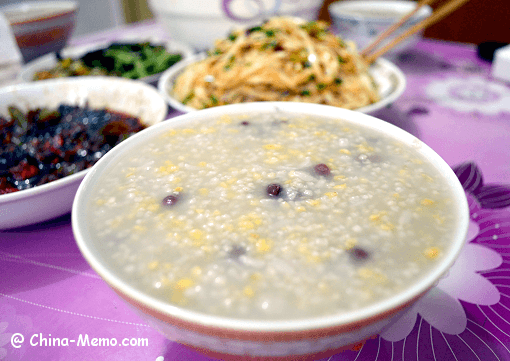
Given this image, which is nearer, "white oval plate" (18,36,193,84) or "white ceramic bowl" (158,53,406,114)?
"white ceramic bowl" (158,53,406,114)

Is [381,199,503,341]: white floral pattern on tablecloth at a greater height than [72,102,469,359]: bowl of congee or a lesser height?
lesser

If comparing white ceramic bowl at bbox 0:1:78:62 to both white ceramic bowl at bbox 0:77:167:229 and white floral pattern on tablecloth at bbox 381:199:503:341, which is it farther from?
white floral pattern on tablecloth at bbox 381:199:503:341

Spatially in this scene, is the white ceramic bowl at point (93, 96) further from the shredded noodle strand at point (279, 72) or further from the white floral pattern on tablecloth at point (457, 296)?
the white floral pattern on tablecloth at point (457, 296)

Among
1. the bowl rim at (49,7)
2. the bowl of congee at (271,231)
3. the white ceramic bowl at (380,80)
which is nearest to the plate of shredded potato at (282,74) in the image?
the white ceramic bowl at (380,80)

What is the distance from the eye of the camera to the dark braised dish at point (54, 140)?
136 cm

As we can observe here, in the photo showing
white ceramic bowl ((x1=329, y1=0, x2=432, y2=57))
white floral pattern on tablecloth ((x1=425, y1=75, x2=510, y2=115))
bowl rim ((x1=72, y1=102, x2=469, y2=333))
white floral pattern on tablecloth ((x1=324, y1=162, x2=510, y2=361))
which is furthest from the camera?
white ceramic bowl ((x1=329, y1=0, x2=432, y2=57))

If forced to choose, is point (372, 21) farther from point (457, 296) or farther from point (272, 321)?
point (272, 321)

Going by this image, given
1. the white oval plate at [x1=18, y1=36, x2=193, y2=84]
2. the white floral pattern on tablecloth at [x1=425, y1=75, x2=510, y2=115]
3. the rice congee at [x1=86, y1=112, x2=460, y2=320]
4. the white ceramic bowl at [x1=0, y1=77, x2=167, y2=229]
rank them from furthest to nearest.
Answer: the white oval plate at [x1=18, y1=36, x2=193, y2=84], the white floral pattern on tablecloth at [x1=425, y1=75, x2=510, y2=115], the white ceramic bowl at [x1=0, y1=77, x2=167, y2=229], the rice congee at [x1=86, y1=112, x2=460, y2=320]

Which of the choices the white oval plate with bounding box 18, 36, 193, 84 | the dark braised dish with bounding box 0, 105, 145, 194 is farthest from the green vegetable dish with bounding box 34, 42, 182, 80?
the dark braised dish with bounding box 0, 105, 145, 194

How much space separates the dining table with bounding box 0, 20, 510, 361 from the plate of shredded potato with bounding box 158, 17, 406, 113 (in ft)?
1.82

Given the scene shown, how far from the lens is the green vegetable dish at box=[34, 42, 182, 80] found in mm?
2406

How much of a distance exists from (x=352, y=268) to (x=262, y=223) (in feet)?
0.74

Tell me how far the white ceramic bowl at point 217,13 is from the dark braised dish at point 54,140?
3.33 feet

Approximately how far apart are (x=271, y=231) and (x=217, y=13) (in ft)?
6.62
